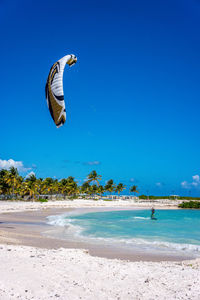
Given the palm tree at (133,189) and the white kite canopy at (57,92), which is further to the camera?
the palm tree at (133,189)

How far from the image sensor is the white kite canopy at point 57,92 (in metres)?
9.39

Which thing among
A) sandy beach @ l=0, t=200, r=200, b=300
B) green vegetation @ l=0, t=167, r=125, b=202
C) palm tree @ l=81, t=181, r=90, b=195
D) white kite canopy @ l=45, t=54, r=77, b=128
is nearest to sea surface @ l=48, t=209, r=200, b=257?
sandy beach @ l=0, t=200, r=200, b=300

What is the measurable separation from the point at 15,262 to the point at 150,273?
10.6ft

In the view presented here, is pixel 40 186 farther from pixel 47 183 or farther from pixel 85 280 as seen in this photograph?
pixel 85 280

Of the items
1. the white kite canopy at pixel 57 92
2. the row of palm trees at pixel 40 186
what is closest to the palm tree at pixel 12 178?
the row of palm trees at pixel 40 186

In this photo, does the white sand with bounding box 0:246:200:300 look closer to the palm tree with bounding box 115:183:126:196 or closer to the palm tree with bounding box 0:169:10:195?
the palm tree with bounding box 0:169:10:195

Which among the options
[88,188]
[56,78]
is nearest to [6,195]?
[88,188]

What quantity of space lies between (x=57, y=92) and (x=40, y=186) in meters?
73.0

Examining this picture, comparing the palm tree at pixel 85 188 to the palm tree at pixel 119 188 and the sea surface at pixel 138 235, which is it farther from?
the sea surface at pixel 138 235

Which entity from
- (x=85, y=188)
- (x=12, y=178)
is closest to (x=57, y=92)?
(x=12, y=178)

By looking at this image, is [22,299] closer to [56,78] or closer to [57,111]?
[57,111]

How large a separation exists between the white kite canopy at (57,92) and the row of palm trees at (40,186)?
55.9 m

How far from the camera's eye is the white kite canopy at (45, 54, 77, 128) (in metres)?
9.39

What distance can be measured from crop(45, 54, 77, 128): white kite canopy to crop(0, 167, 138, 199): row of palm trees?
2201 inches
